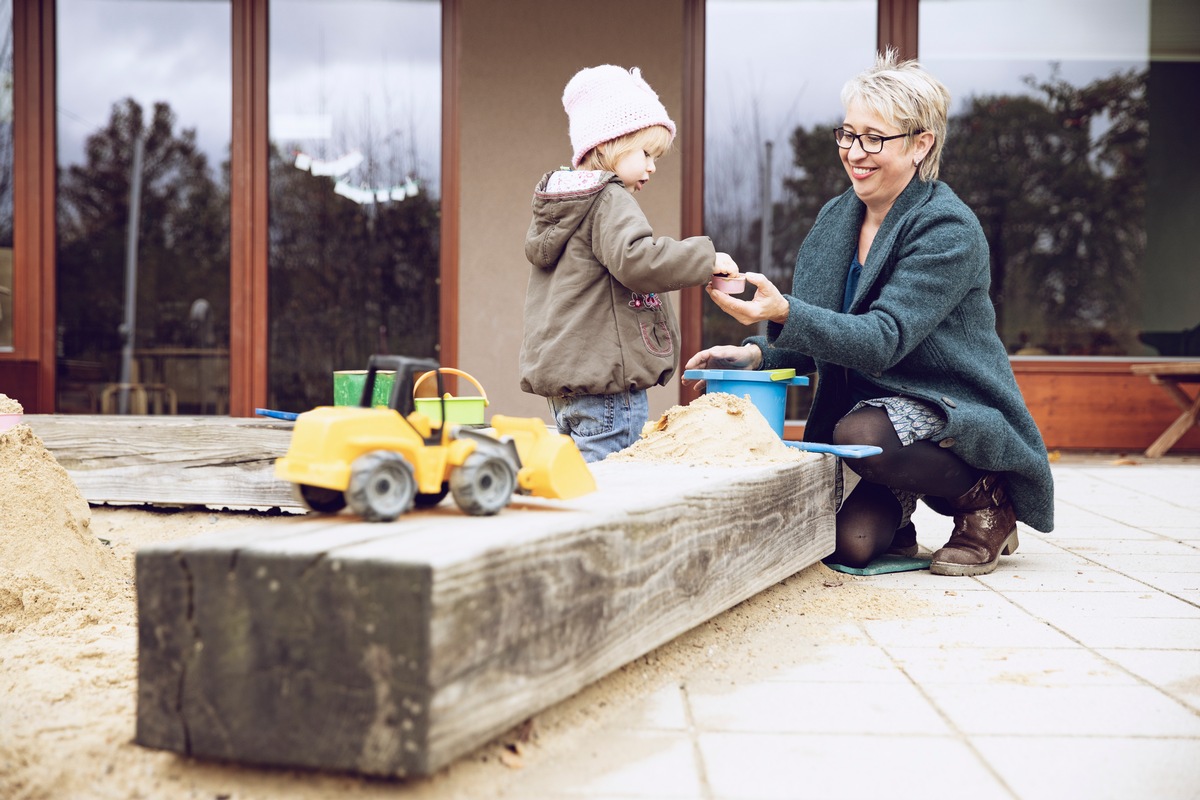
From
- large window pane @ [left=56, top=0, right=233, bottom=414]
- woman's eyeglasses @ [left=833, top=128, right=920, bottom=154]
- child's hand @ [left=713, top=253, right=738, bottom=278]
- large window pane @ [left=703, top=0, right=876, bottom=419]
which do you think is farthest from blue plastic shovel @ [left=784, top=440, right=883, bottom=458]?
large window pane @ [left=56, top=0, right=233, bottom=414]

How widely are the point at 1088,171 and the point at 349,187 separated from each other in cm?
526

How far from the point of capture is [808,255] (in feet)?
11.3

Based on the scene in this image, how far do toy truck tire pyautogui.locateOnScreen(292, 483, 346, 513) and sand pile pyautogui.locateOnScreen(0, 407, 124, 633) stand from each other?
1.04 metres

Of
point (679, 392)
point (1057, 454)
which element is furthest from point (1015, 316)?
point (679, 392)

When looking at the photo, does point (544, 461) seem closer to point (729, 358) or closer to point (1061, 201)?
point (729, 358)

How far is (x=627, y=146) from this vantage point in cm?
321

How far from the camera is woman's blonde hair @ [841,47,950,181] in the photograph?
307 centimetres

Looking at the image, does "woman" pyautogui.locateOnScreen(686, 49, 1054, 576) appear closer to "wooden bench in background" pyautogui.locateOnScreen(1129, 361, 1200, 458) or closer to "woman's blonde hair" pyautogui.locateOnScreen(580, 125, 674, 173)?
"woman's blonde hair" pyautogui.locateOnScreen(580, 125, 674, 173)

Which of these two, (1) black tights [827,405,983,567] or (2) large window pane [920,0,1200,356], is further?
(2) large window pane [920,0,1200,356]

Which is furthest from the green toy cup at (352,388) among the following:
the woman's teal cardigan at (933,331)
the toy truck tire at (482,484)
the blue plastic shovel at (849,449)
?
Result: the toy truck tire at (482,484)

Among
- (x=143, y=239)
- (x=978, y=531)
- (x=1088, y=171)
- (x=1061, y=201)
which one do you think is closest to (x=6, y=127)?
(x=143, y=239)

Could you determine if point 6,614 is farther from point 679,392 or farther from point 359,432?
point 679,392

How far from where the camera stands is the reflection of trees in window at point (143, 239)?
6.68 meters

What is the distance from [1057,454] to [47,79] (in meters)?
6.70
